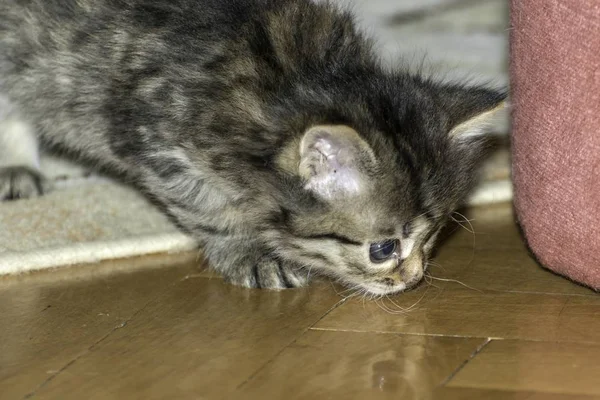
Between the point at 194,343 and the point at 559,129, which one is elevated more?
the point at 559,129

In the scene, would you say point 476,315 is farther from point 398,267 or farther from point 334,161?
point 334,161

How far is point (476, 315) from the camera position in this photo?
2.31m

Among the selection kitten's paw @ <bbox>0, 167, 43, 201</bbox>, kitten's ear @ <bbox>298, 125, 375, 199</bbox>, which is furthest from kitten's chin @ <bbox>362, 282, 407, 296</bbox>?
kitten's paw @ <bbox>0, 167, 43, 201</bbox>

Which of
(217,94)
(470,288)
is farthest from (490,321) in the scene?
(217,94)

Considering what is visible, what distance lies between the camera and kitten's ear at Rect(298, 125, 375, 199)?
6.87 ft

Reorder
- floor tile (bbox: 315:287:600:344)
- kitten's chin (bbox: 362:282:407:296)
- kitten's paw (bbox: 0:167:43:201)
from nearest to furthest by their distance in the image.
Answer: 1. floor tile (bbox: 315:287:600:344)
2. kitten's chin (bbox: 362:282:407:296)
3. kitten's paw (bbox: 0:167:43:201)

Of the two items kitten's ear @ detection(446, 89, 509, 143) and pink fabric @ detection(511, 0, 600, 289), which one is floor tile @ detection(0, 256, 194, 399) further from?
pink fabric @ detection(511, 0, 600, 289)

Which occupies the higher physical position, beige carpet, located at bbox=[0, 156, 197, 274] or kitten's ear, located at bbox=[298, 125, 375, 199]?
kitten's ear, located at bbox=[298, 125, 375, 199]

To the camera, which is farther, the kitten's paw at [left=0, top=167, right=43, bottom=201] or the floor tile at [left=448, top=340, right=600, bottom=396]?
the kitten's paw at [left=0, top=167, right=43, bottom=201]

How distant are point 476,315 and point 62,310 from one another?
1.02 m

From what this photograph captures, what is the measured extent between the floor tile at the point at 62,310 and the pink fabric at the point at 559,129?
3.24 feet

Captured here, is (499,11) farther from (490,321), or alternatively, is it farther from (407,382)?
(407,382)

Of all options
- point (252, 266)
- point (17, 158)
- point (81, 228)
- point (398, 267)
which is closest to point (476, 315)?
point (398, 267)

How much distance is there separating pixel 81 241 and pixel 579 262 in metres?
1.41
